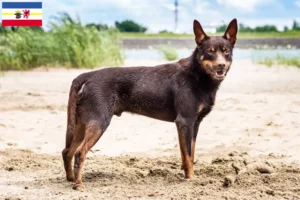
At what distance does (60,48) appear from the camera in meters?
20.2

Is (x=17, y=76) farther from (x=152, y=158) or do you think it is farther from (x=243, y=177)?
(x=243, y=177)

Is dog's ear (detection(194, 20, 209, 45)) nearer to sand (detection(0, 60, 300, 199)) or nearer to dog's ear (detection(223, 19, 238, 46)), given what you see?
dog's ear (detection(223, 19, 238, 46))

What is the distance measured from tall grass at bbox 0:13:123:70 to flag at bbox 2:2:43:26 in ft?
6.63

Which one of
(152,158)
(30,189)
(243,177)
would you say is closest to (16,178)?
(30,189)

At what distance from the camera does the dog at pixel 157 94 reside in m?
7.78

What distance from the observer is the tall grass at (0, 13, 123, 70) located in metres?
19.8

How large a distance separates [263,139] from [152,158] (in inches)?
71.9

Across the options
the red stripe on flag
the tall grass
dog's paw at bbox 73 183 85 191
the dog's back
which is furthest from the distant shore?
dog's paw at bbox 73 183 85 191

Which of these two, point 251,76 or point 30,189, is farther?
point 251,76

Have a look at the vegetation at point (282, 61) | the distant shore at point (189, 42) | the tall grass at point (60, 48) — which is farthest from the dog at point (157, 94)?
the distant shore at point (189, 42)

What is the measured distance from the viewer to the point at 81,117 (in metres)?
7.84

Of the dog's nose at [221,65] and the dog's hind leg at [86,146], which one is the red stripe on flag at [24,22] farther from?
the dog's nose at [221,65]

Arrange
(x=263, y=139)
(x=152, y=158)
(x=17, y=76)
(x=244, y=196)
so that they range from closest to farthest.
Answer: (x=244, y=196)
(x=152, y=158)
(x=263, y=139)
(x=17, y=76)

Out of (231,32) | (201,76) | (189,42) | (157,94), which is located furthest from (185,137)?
(189,42)
